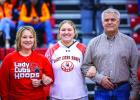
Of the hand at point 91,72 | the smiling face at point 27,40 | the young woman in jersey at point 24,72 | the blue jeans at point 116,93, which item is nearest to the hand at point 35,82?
the young woman in jersey at point 24,72

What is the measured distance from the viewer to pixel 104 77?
520 centimetres

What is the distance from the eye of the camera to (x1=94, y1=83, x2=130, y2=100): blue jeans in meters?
5.24

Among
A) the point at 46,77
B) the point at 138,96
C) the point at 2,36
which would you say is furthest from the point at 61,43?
the point at 2,36

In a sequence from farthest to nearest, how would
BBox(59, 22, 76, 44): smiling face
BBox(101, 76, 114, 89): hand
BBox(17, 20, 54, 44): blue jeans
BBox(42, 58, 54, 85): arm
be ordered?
BBox(17, 20, 54, 44): blue jeans
BBox(59, 22, 76, 44): smiling face
BBox(42, 58, 54, 85): arm
BBox(101, 76, 114, 89): hand

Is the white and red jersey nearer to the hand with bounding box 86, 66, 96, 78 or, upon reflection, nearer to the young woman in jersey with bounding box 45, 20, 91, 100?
the young woman in jersey with bounding box 45, 20, 91, 100

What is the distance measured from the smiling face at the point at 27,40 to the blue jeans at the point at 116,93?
3.01 feet

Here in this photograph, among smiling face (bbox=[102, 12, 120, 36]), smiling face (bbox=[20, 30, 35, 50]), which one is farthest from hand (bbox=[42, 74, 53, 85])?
smiling face (bbox=[102, 12, 120, 36])

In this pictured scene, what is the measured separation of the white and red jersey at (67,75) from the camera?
17.6ft

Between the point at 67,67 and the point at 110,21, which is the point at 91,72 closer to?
the point at 67,67

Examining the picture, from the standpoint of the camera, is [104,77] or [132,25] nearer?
[104,77]

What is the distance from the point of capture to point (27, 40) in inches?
208

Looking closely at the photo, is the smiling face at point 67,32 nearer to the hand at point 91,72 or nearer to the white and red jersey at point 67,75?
the white and red jersey at point 67,75

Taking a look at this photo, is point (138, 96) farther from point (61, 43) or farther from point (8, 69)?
point (8, 69)

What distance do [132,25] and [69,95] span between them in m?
4.73
